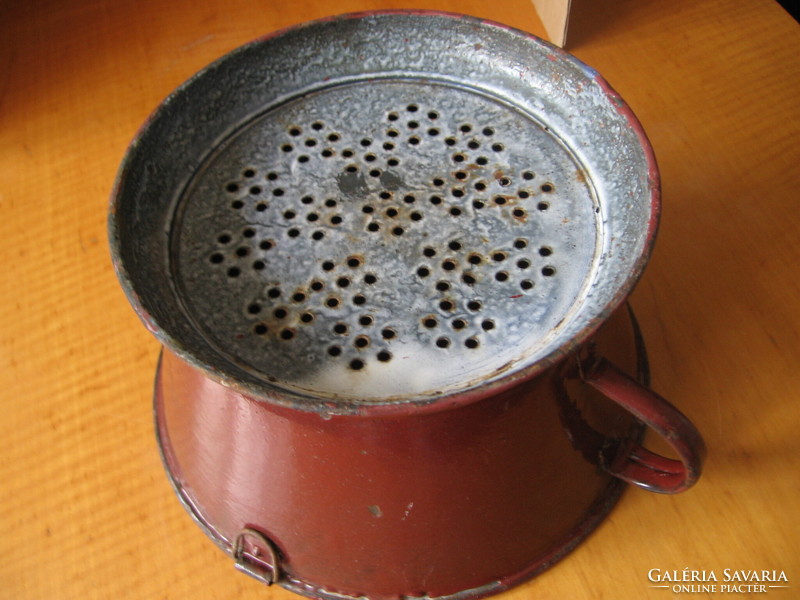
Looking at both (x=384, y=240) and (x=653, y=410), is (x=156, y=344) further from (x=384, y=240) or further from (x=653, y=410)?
(x=653, y=410)

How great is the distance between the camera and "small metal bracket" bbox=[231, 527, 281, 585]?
0.73 m

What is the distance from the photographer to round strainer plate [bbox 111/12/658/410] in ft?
2.01

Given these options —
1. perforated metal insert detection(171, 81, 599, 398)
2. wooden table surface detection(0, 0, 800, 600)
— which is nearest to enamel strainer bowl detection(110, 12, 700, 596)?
perforated metal insert detection(171, 81, 599, 398)

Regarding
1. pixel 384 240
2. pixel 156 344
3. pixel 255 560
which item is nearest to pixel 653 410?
pixel 384 240

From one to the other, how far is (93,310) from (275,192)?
0.41 meters

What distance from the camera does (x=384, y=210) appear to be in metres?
0.70

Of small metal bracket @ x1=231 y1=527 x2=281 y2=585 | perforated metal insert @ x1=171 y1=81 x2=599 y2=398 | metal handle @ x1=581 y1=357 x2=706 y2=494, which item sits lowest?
small metal bracket @ x1=231 y1=527 x2=281 y2=585

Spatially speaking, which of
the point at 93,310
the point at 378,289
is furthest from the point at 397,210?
the point at 93,310

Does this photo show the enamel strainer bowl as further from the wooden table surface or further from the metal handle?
the wooden table surface

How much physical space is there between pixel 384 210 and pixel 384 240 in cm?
4

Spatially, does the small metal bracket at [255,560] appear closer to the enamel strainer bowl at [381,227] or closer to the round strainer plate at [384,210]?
the enamel strainer bowl at [381,227]

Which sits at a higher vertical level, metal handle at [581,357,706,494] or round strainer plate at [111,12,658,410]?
round strainer plate at [111,12,658,410]

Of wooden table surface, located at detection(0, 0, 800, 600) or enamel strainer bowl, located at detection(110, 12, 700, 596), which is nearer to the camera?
enamel strainer bowl, located at detection(110, 12, 700, 596)

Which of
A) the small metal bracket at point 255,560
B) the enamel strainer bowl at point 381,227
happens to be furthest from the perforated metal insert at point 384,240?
the small metal bracket at point 255,560
